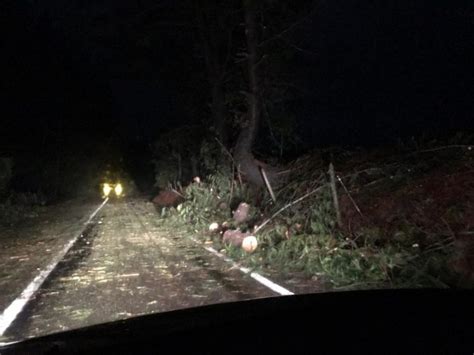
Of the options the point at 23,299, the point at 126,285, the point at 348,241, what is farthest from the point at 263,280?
the point at 23,299

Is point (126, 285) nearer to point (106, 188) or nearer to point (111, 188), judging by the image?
point (106, 188)

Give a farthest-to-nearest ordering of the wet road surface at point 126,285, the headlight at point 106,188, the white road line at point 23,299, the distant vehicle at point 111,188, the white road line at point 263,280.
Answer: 1. the headlight at point 106,188
2. the distant vehicle at point 111,188
3. the white road line at point 263,280
4. the wet road surface at point 126,285
5. the white road line at point 23,299

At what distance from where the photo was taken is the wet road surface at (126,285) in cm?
738

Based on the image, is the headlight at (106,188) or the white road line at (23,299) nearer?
the white road line at (23,299)

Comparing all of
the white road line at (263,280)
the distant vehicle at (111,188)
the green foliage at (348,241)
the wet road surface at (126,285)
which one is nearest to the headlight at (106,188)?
the distant vehicle at (111,188)

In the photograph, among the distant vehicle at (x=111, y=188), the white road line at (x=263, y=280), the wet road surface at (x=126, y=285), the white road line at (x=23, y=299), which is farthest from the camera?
the distant vehicle at (x=111, y=188)

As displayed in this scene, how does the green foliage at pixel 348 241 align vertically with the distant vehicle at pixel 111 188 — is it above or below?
above

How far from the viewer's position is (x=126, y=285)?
9383mm

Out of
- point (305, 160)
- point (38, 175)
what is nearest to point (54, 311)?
point (305, 160)

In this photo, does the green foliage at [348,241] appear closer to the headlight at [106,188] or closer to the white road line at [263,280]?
the white road line at [263,280]

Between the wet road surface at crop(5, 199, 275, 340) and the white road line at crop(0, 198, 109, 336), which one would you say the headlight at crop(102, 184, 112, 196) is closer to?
the wet road surface at crop(5, 199, 275, 340)

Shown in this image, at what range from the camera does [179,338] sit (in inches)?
122

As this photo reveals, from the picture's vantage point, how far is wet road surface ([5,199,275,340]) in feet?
24.2

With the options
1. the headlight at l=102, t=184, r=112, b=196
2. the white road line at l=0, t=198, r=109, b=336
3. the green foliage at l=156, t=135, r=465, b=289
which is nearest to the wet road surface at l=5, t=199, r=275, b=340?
the white road line at l=0, t=198, r=109, b=336
